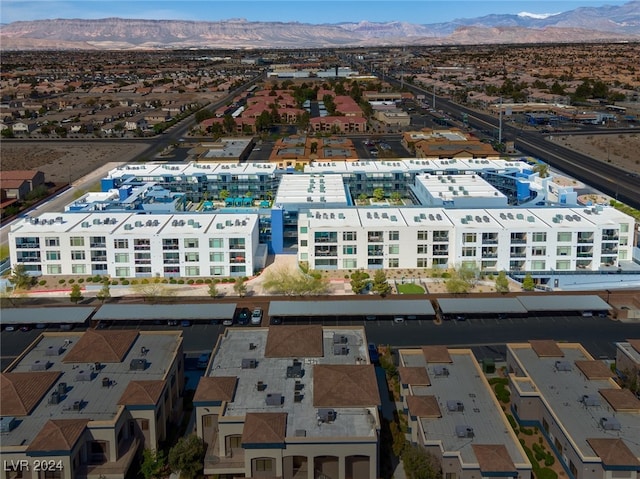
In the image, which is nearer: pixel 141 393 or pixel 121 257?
pixel 141 393

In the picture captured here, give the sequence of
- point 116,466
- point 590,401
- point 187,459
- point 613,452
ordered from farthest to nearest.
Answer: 1. point 590,401
2. point 187,459
3. point 116,466
4. point 613,452

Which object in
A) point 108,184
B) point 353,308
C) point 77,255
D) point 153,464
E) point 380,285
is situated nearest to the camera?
point 153,464

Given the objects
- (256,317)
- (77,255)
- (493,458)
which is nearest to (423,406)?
(493,458)

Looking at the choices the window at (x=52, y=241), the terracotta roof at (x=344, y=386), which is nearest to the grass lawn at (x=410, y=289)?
the terracotta roof at (x=344, y=386)

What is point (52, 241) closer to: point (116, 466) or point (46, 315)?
point (46, 315)

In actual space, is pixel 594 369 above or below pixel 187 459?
above

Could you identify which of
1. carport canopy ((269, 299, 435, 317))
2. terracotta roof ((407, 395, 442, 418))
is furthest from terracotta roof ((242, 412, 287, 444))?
carport canopy ((269, 299, 435, 317))

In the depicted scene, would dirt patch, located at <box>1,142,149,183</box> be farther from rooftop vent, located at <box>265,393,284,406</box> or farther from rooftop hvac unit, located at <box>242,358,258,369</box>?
rooftop vent, located at <box>265,393,284,406</box>

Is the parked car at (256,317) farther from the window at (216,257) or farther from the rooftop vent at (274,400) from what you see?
the rooftop vent at (274,400)
